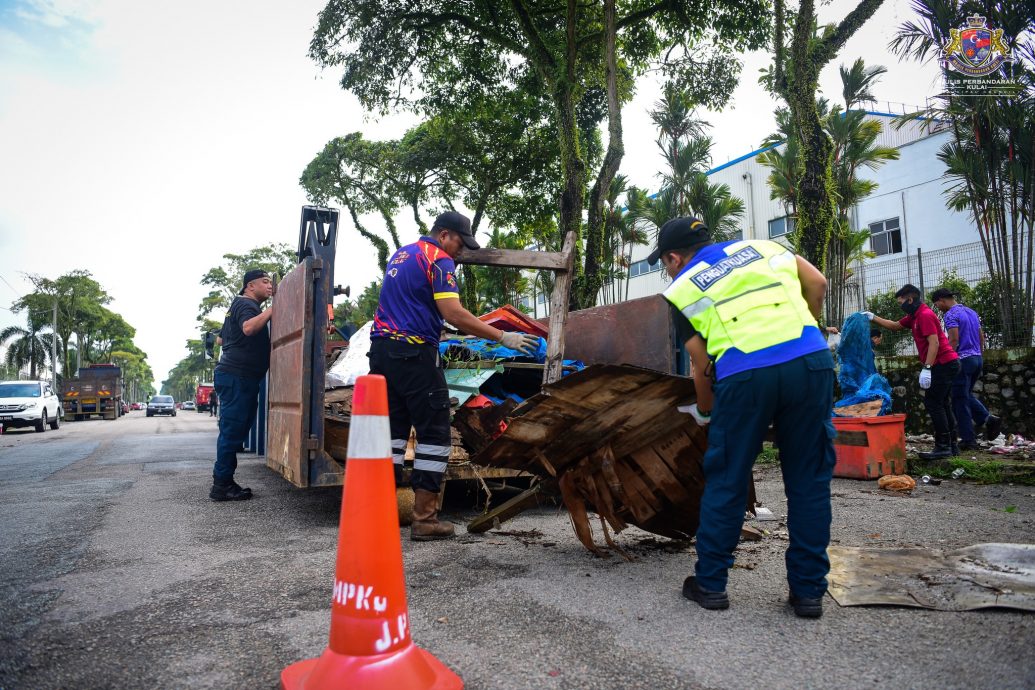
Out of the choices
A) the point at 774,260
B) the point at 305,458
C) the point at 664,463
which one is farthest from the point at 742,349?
the point at 305,458

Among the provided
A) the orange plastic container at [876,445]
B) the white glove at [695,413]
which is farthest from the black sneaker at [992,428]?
the white glove at [695,413]

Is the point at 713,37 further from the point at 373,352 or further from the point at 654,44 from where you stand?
the point at 373,352

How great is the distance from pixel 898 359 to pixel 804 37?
5.01 meters

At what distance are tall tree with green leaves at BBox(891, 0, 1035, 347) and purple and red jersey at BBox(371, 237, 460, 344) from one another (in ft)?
31.0

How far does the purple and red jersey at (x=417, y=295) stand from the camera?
3734mm

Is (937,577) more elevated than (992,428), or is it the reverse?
(992,428)

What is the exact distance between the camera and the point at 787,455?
8.41 ft

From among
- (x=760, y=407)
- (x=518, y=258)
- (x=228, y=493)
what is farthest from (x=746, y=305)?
(x=228, y=493)

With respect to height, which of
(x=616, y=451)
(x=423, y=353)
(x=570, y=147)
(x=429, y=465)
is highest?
(x=570, y=147)

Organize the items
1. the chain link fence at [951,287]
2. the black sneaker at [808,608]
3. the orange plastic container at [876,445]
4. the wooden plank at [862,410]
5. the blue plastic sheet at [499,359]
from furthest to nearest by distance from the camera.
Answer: the chain link fence at [951,287], the wooden plank at [862,410], the orange plastic container at [876,445], the blue plastic sheet at [499,359], the black sneaker at [808,608]

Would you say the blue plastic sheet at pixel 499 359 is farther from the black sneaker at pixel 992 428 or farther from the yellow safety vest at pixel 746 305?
the black sneaker at pixel 992 428

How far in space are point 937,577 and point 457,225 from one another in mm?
3010

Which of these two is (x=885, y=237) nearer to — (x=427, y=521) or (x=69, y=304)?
(x=427, y=521)

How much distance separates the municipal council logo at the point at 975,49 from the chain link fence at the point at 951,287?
9.55 feet
